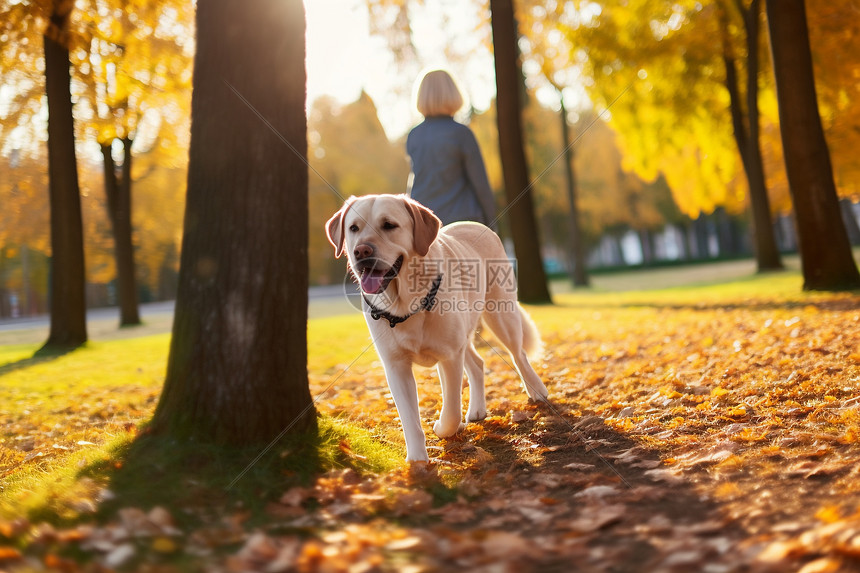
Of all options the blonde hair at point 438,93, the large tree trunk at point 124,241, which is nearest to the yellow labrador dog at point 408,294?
the blonde hair at point 438,93

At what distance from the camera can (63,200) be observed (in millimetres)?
10859

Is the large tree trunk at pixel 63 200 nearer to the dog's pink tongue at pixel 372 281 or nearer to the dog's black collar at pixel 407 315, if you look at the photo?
the dog's black collar at pixel 407 315

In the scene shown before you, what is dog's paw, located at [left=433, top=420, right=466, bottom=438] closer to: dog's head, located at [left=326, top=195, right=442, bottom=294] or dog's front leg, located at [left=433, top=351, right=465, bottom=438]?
dog's front leg, located at [left=433, top=351, right=465, bottom=438]

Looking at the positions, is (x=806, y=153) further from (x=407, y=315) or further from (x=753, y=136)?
(x=407, y=315)

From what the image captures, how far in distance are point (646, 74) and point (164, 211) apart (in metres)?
15.7

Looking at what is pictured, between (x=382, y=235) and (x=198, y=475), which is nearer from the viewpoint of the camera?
(x=198, y=475)

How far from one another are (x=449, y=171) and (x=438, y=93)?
66cm

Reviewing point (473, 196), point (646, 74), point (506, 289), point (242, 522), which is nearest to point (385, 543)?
point (242, 522)

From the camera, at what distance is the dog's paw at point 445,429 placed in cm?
434

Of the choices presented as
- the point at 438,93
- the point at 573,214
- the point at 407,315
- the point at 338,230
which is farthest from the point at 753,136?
the point at 407,315

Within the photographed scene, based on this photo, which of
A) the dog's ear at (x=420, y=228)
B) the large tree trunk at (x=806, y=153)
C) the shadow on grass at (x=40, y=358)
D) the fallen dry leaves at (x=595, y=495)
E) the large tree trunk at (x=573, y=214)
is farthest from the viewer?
the large tree trunk at (x=573, y=214)

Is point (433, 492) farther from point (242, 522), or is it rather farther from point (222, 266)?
point (222, 266)

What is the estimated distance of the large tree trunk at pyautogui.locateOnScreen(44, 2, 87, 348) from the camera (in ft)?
35.0

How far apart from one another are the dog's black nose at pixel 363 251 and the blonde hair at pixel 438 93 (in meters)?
2.47
